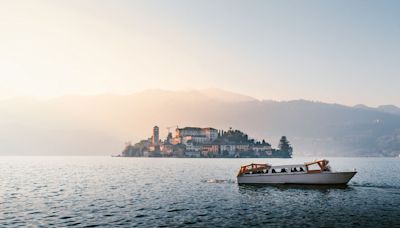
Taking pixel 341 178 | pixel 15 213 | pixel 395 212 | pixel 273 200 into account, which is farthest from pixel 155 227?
pixel 341 178

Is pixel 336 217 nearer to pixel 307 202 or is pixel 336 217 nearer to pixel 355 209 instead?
pixel 355 209

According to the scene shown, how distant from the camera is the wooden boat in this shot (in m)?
64.5

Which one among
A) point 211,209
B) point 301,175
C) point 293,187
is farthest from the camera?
point 301,175

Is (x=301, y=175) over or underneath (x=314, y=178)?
over

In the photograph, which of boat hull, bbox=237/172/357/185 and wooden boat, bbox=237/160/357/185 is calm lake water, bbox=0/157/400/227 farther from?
wooden boat, bbox=237/160/357/185

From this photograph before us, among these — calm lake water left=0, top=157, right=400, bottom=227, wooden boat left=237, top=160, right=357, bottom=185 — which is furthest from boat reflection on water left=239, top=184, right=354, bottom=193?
calm lake water left=0, top=157, right=400, bottom=227

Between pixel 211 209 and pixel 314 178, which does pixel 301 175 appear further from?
pixel 211 209

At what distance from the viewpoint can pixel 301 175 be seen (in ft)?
214

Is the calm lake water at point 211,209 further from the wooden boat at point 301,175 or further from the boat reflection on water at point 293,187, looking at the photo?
the wooden boat at point 301,175

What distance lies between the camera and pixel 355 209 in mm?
41375

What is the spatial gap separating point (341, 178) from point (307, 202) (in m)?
20.8

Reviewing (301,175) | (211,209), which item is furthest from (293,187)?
(211,209)

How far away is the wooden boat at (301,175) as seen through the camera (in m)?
64.5

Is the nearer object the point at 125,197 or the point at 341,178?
the point at 125,197
